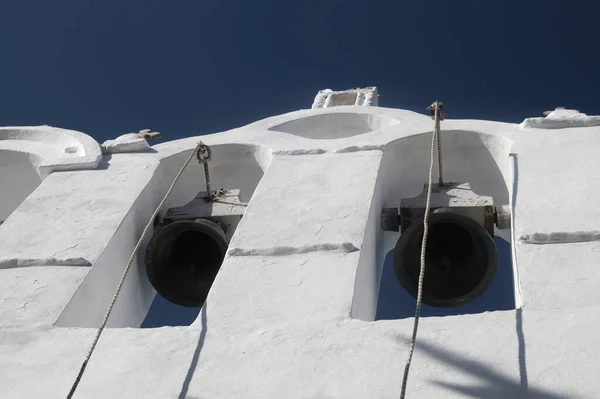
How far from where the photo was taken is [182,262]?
4.62m

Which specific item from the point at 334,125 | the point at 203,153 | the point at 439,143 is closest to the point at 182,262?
the point at 203,153

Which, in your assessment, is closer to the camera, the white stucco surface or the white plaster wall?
the white stucco surface

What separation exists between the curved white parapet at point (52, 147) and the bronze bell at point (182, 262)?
2.39ft

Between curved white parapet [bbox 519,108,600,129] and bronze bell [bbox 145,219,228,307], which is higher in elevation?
curved white parapet [bbox 519,108,600,129]

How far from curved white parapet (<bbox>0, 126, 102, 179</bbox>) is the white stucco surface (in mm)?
99

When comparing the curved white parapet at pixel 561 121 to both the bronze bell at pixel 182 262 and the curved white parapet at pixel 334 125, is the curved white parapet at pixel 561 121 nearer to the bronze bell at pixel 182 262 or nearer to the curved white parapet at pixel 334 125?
the curved white parapet at pixel 334 125

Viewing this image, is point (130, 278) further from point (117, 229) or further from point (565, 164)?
point (565, 164)

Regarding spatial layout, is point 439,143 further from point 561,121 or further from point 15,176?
point 15,176

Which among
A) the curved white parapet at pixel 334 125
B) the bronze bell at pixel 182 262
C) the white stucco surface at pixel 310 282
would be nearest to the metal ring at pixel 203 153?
the white stucco surface at pixel 310 282

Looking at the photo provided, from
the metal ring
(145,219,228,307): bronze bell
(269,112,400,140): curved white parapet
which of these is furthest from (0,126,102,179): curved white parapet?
(269,112,400,140): curved white parapet

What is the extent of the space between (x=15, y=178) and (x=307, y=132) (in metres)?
1.79

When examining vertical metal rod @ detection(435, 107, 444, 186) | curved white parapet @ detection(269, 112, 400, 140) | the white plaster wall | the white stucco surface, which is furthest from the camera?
curved white parapet @ detection(269, 112, 400, 140)

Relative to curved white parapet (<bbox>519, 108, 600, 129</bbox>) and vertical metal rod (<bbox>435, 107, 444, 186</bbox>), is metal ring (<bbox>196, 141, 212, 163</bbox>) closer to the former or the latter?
vertical metal rod (<bbox>435, 107, 444, 186</bbox>)

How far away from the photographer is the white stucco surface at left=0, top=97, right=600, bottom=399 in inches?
114
